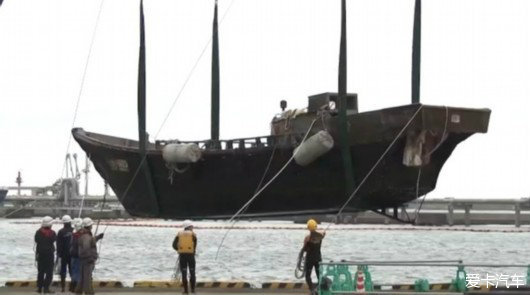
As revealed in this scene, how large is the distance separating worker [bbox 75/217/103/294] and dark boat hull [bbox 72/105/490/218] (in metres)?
2.04

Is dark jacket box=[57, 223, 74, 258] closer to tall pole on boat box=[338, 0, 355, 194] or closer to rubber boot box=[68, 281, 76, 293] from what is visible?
rubber boot box=[68, 281, 76, 293]

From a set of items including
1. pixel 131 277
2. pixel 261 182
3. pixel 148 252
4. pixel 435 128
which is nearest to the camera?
pixel 435 128

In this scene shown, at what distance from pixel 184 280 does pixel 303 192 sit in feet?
10.1

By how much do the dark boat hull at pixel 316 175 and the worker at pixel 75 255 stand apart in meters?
1.80

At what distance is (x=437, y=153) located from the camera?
19.6 metres

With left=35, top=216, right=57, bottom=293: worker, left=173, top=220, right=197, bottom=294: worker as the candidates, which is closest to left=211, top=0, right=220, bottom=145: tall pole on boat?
left=173, top=220, right=197, bottom=294: worker

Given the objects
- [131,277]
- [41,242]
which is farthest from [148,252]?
[41,242]

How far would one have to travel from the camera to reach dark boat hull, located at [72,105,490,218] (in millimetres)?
19062

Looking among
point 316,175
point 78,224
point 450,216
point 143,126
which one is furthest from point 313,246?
point 450,216

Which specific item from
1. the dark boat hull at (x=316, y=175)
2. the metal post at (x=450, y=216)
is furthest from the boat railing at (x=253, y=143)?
the metal post at (x=450, y=216)

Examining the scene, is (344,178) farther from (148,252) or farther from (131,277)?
(148,252)

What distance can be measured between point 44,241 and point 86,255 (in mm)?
1137

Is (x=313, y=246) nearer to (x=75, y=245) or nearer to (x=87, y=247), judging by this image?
(x=87, y=247)

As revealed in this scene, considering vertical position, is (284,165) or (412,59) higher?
(412,59)
